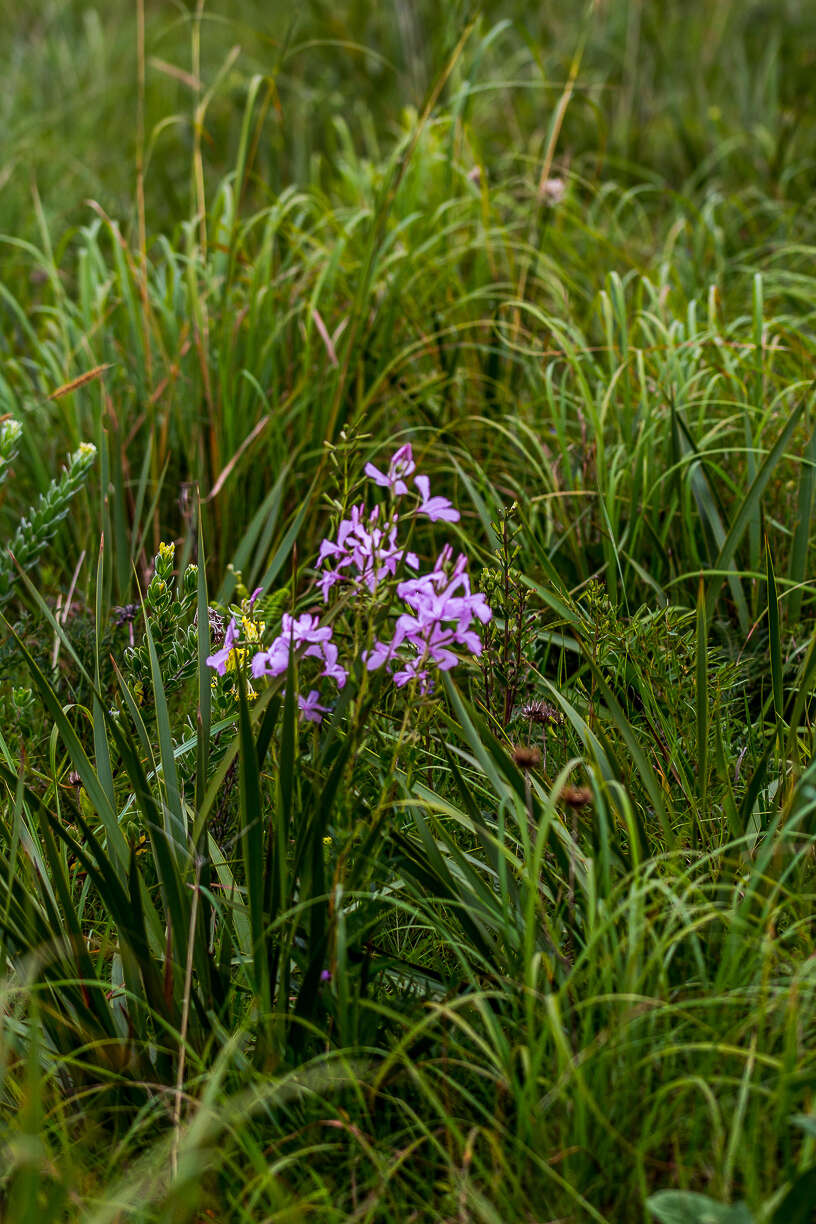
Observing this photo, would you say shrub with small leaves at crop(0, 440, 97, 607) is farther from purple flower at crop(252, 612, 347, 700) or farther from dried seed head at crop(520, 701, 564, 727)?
dried seed head at crop(520, 701, 564, 727)

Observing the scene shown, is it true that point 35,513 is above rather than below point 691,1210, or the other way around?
above

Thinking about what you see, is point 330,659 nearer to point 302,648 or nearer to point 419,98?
point 302,648

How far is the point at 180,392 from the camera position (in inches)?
106

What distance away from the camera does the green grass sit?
1.16 meters

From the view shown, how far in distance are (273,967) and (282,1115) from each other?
168 mm

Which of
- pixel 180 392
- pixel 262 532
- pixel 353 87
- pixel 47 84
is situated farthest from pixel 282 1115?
pixel 47 84

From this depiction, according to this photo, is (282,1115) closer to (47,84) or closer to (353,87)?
(353,87)

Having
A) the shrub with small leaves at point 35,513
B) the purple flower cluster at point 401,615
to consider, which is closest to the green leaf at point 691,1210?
the purple flower cluster at point 401,615

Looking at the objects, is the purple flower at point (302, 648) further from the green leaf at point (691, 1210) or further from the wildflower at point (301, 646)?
the green leaf at point (691, 1210)

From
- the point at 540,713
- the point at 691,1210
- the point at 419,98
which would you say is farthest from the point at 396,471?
the point at 419,98

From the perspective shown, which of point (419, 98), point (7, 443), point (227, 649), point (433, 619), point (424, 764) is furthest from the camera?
point (419, 98)

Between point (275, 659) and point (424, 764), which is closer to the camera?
point (275, 659)

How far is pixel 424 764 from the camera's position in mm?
1759

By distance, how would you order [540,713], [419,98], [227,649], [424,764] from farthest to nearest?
[419,98] → [424,764] → [540,713] → [227,649]
